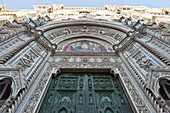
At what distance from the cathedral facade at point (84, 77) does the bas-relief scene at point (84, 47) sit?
1634 mm

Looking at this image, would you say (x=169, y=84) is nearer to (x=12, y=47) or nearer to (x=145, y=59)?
(x=145, y=59)

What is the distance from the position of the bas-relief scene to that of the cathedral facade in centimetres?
163

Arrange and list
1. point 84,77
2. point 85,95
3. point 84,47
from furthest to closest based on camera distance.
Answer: point 84,47, point 84,77, point 85,95

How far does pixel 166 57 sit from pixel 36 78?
5756 millimetres

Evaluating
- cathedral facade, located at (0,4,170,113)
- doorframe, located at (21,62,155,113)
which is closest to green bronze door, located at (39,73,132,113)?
cathedral facade, located at (0,4,170,113)

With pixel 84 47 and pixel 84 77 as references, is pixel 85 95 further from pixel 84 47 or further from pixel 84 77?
pixel 84 47

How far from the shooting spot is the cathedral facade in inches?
156

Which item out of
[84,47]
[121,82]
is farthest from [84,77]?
[84,47]

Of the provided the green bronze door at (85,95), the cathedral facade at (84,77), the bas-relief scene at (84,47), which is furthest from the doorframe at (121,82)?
the bas-relief scene at (84,47)

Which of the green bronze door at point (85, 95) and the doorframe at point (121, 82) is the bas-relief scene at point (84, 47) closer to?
the doorframe at point (121, 82)

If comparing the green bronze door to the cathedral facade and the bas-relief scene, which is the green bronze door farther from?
the bas-relief scene

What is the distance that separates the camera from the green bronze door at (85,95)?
4380mm

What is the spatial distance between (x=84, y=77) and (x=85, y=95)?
1432 millimetres

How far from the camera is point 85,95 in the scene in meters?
5.03
